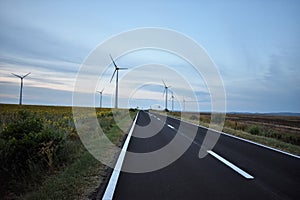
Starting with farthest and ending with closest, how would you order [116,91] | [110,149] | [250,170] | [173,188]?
[116,91] → [110,149] → [250,170] → [173,188]

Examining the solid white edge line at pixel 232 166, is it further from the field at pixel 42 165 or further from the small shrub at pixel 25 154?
the small shrub at pixel 25 154

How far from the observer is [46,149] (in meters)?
7.47

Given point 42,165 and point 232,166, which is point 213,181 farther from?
point 42,165

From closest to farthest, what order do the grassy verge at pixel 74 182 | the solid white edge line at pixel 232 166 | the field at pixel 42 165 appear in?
the grassy verge at pixel 74 182 < the field at pixel 42 165 < the solid white edge line at pixel 232 166

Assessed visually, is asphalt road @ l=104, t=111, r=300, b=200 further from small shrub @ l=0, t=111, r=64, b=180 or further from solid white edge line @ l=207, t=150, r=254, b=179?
small shrub @ l=0, t=111, r=64, b=180

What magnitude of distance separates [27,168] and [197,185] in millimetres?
4669

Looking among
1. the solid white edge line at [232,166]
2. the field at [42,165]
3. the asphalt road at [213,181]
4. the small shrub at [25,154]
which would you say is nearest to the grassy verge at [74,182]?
the field at [42,165]

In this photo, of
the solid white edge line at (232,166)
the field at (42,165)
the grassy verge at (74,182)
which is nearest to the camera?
the grassy verge at (74,182)

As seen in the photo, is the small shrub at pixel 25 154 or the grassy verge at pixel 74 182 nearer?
the grassy verge at pixel 74 182

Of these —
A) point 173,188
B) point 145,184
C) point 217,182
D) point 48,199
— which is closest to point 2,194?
point 48,199

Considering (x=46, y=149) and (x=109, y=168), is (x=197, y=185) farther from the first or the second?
(x=46, y=149)

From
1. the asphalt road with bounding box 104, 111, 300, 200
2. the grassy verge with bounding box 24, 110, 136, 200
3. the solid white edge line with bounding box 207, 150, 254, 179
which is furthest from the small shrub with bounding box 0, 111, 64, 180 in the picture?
the solid white edge line with bounding box 207, 150, 254, 179

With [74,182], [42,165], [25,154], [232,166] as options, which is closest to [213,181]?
[232,166]

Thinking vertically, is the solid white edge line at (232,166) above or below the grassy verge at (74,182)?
above
